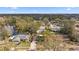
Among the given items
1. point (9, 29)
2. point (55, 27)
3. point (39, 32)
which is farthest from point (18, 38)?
point (55, 27)

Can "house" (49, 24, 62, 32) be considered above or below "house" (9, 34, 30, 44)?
above

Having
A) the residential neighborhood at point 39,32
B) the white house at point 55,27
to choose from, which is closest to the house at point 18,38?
the residential neighborhood at point 39,32

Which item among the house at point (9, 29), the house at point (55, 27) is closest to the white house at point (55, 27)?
the house at point (55, 27)

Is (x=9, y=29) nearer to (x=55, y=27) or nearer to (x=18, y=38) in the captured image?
(x=18, y=38)

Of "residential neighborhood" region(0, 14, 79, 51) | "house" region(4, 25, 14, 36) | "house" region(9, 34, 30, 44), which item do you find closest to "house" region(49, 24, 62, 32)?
"residential neighborhood" region(0, 14, 79, 51)

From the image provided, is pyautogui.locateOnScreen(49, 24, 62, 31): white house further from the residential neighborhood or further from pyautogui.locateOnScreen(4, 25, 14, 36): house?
pyautogui.locateOnScreen(4, 25, 14, 36): house

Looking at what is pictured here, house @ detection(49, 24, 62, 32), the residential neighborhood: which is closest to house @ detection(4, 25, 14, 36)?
the residential neighborhood

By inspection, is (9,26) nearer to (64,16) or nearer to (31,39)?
(31,39)

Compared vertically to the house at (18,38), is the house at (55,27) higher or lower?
higher

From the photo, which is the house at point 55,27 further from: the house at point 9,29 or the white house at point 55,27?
the house at point 9,29

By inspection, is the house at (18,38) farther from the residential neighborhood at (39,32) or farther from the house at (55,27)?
the house at (55,27)
